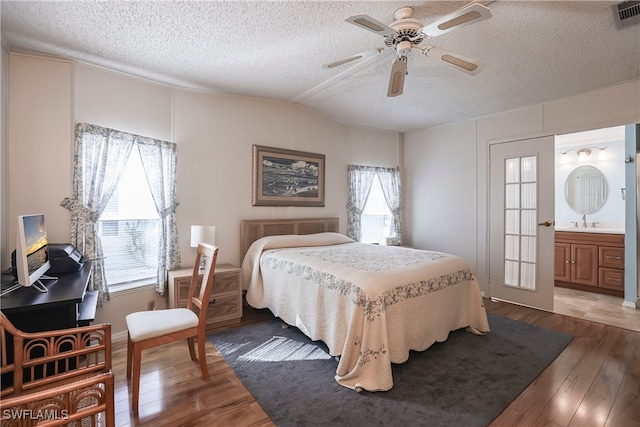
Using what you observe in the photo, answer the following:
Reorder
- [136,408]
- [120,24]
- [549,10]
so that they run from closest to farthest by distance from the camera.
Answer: [136,408] → [549,10] → [120,24]

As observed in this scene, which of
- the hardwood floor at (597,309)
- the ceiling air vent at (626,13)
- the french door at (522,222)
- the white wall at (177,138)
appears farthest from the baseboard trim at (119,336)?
the hardwood floor at (597,309)

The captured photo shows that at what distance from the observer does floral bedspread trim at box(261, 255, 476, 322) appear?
210cm

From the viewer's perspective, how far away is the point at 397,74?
86.0 inches

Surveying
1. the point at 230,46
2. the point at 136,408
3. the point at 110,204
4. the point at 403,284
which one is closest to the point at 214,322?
the point at 136,408

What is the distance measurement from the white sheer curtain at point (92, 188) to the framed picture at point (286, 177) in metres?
1.58

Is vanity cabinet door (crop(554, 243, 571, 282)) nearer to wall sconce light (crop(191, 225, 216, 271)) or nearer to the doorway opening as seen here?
the doorway opening

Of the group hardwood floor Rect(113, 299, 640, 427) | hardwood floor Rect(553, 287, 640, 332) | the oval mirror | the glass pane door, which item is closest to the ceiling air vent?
the glass pane door

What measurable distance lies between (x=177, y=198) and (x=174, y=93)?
1.20 m

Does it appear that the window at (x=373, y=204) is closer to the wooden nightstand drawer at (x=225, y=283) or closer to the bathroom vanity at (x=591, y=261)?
the wooden nightstand drawer at (x=225, y=283)

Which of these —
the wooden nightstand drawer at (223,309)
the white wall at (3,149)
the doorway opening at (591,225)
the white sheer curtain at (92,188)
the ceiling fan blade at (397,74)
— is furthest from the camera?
the doorway opening at (591,225)

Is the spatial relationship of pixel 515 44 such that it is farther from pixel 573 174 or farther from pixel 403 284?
pixel 573 174

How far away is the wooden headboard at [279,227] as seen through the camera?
376 cm

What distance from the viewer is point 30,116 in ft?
8.16

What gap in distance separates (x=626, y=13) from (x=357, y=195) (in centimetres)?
347
